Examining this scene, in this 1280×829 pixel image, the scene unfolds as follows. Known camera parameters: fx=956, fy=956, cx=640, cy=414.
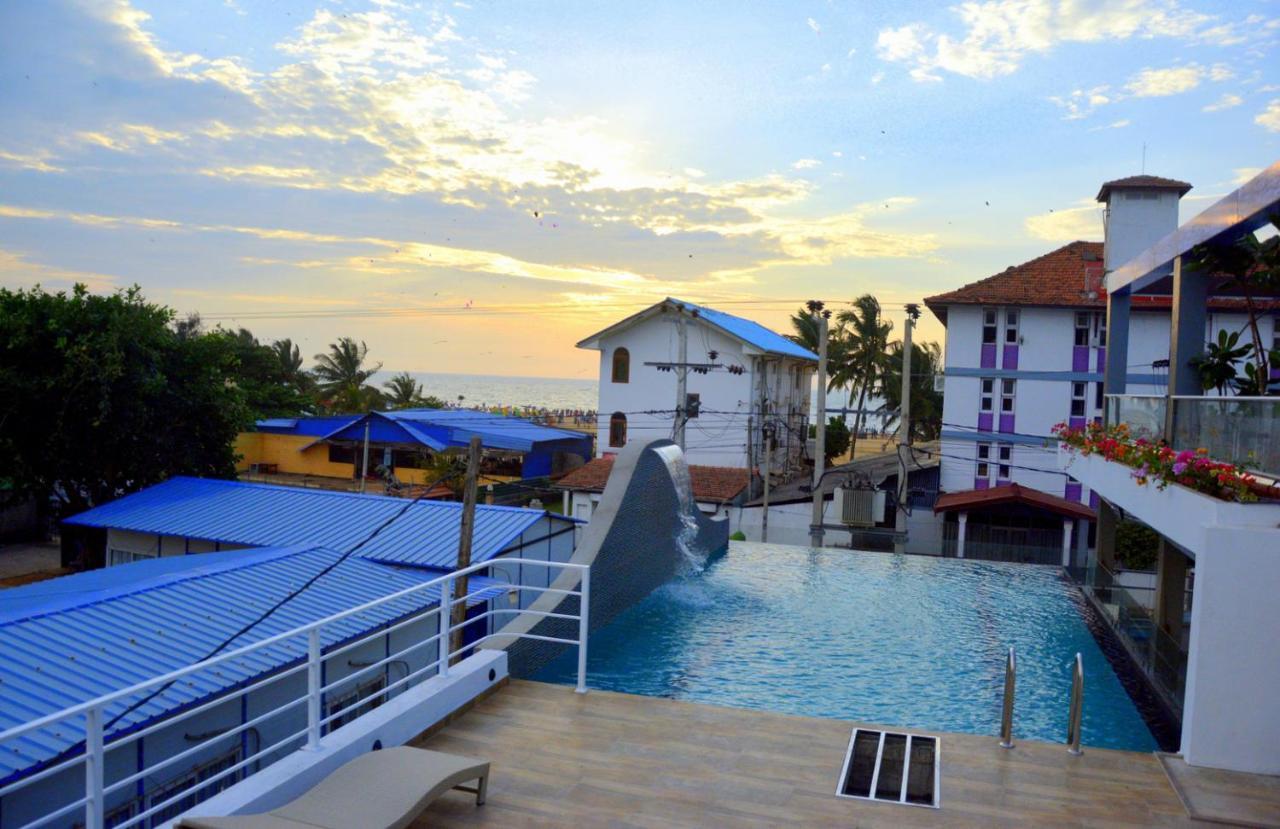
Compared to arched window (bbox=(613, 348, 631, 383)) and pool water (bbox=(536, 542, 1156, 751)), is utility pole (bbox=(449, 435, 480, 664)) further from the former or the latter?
arched window (bbox=(613, 348, 631, 383))

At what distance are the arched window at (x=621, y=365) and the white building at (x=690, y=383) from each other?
0.14 feet

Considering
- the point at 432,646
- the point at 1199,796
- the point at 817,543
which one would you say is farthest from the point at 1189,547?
the point at 817,543

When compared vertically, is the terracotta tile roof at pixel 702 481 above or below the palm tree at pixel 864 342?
below

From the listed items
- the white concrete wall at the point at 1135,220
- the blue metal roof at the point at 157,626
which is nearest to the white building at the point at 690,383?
the white concrete wall at the point at 1135,220

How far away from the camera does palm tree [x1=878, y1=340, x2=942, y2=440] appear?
5044cm

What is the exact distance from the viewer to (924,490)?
3262 cm

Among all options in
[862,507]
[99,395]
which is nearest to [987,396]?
[862,507]

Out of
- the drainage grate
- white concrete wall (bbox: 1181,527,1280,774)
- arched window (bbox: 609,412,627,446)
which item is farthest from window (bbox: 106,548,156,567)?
arched window (bbox: 609,412,627,446)

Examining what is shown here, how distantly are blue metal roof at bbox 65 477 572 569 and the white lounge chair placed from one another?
1040cm

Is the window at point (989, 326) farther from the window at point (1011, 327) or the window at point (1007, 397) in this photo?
the window at point (1007, 397)

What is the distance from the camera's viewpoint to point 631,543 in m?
13.2

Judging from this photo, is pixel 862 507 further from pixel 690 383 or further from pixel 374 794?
pixel 374 794

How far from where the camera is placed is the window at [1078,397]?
103 ft

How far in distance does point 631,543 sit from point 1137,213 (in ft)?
71.5
